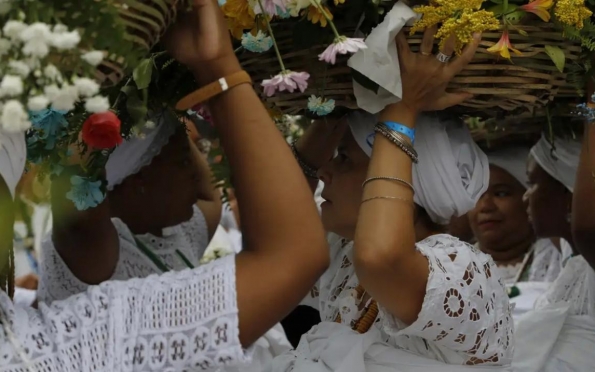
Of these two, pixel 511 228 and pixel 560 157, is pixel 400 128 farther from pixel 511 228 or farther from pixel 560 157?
pixel 511 228

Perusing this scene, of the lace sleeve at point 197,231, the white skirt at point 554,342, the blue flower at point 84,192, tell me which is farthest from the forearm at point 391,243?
the lace sleeve at point 197,231

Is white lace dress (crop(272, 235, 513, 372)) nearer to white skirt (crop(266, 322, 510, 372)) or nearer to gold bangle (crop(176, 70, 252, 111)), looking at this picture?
white skirt (crop(266, 322, 510, 372))

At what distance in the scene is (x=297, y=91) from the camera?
6.61 ft

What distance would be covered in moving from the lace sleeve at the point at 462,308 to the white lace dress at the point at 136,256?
3.92 feet

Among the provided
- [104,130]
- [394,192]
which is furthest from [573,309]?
[104,130]

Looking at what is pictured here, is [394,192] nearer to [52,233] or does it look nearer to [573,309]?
[573,309]

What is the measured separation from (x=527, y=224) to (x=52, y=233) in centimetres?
212

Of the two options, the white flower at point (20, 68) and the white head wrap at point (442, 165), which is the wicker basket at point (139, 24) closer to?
the white flower at point (20, 68)

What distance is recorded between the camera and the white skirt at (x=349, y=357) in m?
2.05

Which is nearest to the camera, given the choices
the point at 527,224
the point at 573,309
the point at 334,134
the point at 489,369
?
the point at 489,369

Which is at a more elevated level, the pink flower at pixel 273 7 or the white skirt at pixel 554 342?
the pink flower at pixel 273 7

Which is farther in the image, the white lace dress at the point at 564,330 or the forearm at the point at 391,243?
the white lace dress at the point at 564,330

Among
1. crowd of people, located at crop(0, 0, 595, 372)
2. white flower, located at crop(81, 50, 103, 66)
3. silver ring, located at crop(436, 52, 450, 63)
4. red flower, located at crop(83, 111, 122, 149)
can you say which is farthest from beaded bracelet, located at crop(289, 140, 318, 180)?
white flower, located at crop(81, 50, 103, 66)

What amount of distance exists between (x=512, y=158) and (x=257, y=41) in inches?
72.6
